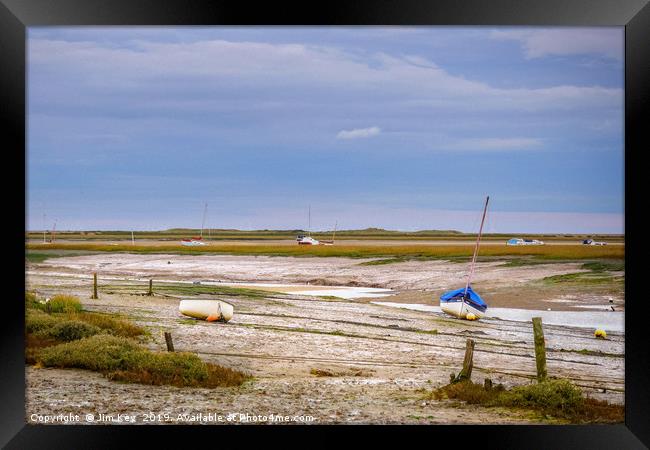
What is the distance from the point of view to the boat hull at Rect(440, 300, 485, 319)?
26.7 feet

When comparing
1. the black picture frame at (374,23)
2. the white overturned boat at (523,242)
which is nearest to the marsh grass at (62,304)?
the black picture frame at (374,23)

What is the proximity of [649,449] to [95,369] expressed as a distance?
21.0 feet

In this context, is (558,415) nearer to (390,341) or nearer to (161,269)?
(390,341)

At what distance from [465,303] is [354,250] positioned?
5.90ft

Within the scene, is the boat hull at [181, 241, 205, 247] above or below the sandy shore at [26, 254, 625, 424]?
above

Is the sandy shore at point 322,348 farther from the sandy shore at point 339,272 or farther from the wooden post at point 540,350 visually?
the wooden post at point 540,350

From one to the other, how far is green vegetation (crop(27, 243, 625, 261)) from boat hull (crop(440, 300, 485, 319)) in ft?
2.19

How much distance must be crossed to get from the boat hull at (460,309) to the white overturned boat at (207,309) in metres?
3.11

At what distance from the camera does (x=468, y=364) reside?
7.08 m

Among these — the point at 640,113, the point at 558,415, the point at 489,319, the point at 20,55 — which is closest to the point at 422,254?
the point at 489,319

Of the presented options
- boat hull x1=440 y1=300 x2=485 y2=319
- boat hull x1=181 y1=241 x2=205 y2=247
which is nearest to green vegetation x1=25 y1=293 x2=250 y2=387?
boat hull x1=181 y1=241 x2=205 y2=247

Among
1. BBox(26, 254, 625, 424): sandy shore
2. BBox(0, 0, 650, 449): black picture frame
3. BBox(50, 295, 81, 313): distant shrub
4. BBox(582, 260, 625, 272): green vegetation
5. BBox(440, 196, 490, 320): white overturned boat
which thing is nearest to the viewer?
BBox(0, 0, 650, 449): black picture frame

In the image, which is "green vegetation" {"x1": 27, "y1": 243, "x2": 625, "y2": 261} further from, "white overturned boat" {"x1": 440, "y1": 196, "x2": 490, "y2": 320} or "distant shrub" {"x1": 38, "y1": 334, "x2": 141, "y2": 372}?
"distant shrub" {"x1": 38, "y1": 334, "x2": 141, "y2": 372}

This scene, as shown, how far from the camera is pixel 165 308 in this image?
824 centimetres
